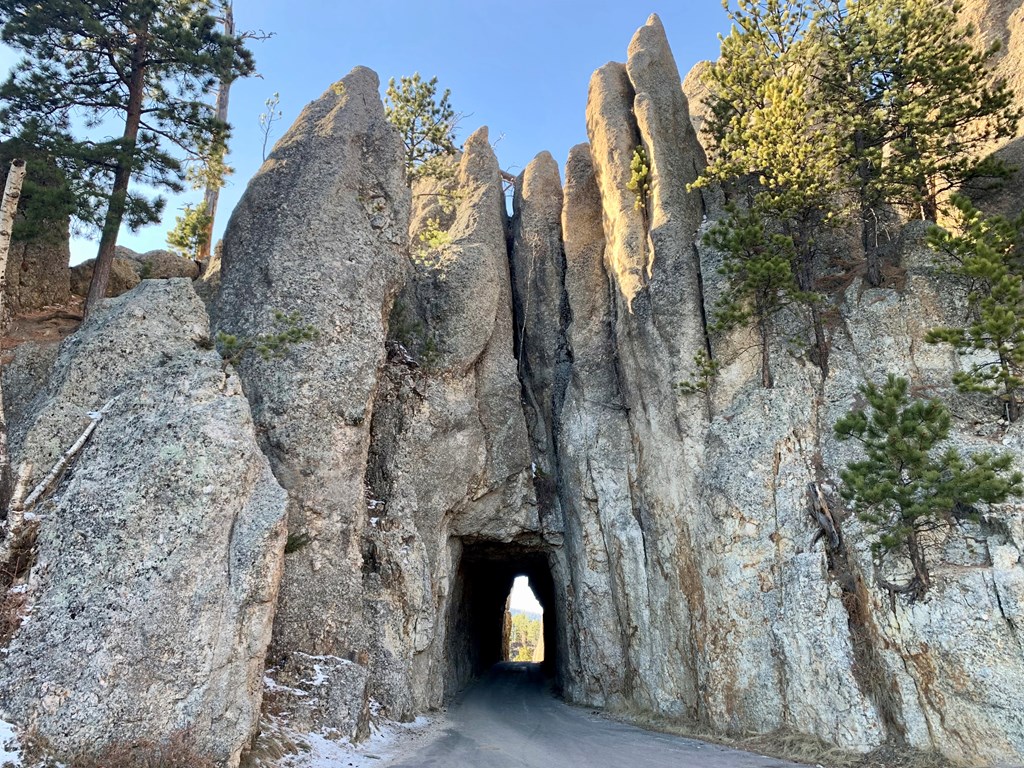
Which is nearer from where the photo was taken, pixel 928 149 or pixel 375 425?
pixel 928 149

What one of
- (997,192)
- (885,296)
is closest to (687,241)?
(885,296)

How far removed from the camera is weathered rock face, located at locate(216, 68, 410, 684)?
543 inches

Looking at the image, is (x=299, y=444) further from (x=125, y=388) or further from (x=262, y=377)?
(x=125, y=388)

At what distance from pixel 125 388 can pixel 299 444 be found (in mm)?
3821

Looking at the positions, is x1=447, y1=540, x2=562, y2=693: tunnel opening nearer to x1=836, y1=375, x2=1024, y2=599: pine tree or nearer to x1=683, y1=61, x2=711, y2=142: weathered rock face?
x1=836, y1=375, x2=1024, y2=599: pine tree

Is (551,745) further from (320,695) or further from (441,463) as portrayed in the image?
(441,463)

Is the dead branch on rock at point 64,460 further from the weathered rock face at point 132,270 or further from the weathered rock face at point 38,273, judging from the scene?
the weathered rock face at point 38,273

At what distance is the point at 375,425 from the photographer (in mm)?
19141

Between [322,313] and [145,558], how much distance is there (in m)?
7.65

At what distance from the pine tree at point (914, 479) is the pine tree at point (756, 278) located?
473cm

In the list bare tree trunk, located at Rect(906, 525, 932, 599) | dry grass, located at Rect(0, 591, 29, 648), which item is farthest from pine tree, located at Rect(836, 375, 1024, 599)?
dry grass, located at Rect(0, 591, 29, 648)

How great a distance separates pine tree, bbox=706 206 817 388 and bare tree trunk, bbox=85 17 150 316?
569 inches

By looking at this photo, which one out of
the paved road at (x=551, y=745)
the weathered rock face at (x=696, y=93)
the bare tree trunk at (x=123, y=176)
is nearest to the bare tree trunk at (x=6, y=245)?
the bare tree trunk at (x=123, y=176)

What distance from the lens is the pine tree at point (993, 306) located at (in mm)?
12664
